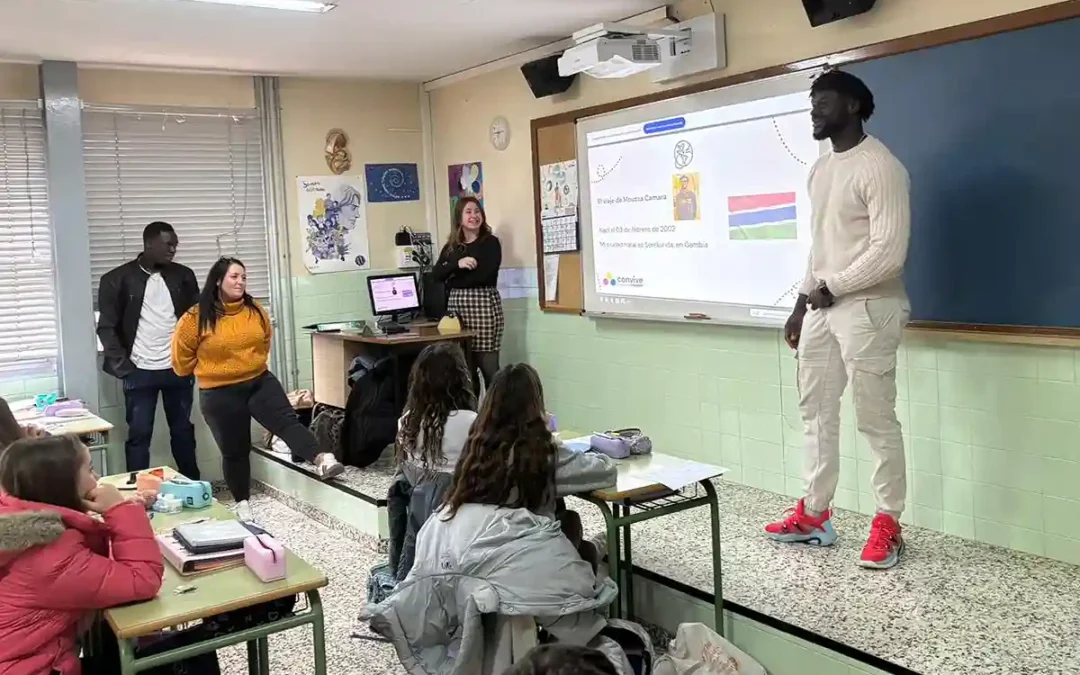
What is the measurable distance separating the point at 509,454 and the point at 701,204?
2.45 metres

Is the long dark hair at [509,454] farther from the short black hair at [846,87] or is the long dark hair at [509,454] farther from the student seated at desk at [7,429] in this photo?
the short black hair at [846,87]

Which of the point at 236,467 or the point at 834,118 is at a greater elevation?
the point at 834,118

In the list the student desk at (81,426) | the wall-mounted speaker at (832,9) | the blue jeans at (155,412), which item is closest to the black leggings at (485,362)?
the blue jeans at (155,412)

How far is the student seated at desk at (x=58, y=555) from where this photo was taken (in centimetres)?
→ 202

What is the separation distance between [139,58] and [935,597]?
16.1ft

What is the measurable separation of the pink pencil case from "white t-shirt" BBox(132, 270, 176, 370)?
3.44 m

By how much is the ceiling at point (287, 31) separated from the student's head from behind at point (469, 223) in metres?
0.92

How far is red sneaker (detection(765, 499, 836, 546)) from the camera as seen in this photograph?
3.74 metres

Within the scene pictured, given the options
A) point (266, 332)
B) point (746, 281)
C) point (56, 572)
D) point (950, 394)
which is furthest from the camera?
point (266, 332)

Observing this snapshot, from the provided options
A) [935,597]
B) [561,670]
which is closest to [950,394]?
[935,597]

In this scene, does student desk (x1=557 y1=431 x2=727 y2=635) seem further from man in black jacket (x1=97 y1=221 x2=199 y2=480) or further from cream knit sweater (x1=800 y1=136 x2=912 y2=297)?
man in black jacket (x1=97 y1=221 x2=199 y2=480)

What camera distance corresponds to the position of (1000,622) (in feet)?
9.68

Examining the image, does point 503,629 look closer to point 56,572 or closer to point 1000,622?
point 56,572

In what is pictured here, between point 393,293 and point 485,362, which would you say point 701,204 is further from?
point 393,293
